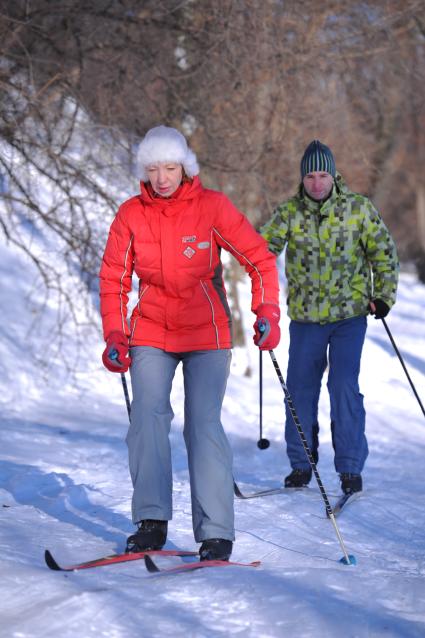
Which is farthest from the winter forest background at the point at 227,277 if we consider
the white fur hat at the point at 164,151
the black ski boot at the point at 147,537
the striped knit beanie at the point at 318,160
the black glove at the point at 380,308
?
the striped knit beanie at the point at 318,160

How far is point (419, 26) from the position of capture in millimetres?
10250

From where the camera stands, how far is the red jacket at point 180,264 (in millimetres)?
4441

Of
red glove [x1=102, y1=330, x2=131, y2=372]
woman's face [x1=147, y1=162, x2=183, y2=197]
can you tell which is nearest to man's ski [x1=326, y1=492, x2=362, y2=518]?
red glove [x1=102, y1=330, x2=131, y2=372]

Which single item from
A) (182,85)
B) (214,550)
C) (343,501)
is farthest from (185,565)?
(182,85)

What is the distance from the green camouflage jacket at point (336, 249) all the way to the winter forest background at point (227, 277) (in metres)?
1.11

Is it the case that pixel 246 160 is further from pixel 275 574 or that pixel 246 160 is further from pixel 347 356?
pixel 275 574

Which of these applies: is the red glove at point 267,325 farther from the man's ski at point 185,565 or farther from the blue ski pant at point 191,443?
the man's ski at point 185,565

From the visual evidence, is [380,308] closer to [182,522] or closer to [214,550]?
[182,522]

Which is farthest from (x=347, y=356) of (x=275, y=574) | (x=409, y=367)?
(x=409, y=367)

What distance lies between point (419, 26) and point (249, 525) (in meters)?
6.39

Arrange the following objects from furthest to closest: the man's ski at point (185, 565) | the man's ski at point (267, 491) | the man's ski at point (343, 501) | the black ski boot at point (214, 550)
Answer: the man's ski at point (267, 491), the man's ski at point (343, 501), the black ski boot at point (214, 550), the man's ski at point (185, 565)

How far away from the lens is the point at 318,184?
19.3 feet

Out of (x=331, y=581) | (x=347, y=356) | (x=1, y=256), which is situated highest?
(x=1, y=256)

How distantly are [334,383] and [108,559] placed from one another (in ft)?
7.26
